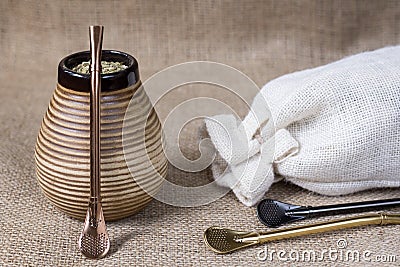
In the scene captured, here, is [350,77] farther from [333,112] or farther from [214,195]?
[214,195]

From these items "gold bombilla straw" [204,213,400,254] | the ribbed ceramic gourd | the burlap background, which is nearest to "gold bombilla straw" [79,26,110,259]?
the ribbed ceramic gourd

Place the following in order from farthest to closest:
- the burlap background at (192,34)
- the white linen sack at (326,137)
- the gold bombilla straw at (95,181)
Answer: the burlap background at (192,34) < the white linen sack at (326,137) < the gold bombilla straw at (95,181)

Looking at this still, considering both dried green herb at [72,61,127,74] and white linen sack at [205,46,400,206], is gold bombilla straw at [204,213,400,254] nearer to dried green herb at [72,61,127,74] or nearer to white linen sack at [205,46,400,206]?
white linen sack at [205,46,400,206]

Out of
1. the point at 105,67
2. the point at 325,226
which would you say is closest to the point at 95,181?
the point at 105,67

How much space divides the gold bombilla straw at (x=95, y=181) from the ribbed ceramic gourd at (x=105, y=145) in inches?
0.8

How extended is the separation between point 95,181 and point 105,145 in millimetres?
48

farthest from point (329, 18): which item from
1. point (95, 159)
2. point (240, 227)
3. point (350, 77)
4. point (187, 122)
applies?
point (95, 159)

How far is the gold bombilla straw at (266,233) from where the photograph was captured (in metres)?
0.94

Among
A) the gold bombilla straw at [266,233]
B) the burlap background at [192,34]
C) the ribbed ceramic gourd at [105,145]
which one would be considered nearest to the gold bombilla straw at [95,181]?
the ribbed ceramic gourd at [105,145]

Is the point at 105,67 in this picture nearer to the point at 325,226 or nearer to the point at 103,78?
the point at 103,78

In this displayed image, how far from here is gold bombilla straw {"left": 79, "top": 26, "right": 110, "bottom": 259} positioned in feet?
2.85

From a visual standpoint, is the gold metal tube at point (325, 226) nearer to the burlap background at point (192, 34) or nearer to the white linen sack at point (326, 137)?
the white linen sack at point (326, 137)

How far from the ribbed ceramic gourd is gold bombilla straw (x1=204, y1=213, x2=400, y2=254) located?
114 millimetres

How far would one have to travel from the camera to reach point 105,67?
36.5 inches
